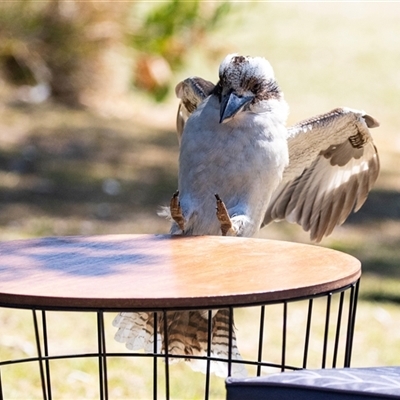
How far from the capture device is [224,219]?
3787 millimetres

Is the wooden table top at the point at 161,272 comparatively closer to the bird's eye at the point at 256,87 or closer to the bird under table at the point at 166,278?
the bird under table at the point at 166,278

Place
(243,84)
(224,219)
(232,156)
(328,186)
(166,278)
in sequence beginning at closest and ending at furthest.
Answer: (166,278)
(224,219)
(232,156)
(243,84)
(328,186)

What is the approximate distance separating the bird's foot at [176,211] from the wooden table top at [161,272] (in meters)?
0.18

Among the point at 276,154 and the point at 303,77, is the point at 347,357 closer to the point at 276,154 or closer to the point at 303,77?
the point at 276,154

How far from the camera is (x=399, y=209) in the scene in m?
9.65

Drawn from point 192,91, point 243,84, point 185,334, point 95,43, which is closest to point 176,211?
point 185,334

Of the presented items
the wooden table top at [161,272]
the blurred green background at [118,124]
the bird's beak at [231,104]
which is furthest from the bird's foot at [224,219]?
the blurred green background at [118,124]

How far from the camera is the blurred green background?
8266 millimetres

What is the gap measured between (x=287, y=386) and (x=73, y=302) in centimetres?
66

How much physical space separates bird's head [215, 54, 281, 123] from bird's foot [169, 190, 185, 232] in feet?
2.09

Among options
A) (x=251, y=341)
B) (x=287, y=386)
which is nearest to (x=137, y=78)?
(x=251, y=341)

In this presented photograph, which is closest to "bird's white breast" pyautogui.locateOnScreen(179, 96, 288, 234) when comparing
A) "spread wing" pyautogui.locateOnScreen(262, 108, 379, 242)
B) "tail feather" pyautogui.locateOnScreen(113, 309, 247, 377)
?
"tail feather" pyautogui.locateOnScreen(113, 309, 247, 377)

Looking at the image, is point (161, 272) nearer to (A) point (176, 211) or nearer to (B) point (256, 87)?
(A) point (176, 211)

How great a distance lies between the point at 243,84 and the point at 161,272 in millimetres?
1610
